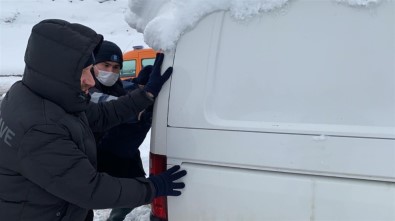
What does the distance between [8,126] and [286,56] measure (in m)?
1.24

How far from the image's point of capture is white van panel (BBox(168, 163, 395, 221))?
176 cm

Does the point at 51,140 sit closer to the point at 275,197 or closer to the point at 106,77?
the point at 275,197

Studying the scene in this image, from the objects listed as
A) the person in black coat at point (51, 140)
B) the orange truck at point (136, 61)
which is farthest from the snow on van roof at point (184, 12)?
the orange truck at point (136, 61)

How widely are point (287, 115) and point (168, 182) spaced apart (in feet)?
Result: 2.15

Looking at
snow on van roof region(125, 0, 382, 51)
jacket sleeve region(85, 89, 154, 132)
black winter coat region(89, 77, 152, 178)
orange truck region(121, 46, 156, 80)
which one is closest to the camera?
snow on van roof region(125, 0, 382, 51)

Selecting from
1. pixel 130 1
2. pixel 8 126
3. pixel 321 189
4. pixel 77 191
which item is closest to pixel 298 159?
pixel 321 189

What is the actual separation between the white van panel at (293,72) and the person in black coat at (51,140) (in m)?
0.48

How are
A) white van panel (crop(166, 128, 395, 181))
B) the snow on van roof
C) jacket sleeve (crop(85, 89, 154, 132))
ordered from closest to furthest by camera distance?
white van panel (crop(166, 128, 395, 181)), the snow on van roof, jacket sleeve (crop(85, 89, 154, 132))

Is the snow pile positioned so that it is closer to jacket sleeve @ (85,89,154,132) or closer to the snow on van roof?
the snow on van roof

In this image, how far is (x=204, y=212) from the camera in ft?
6.98

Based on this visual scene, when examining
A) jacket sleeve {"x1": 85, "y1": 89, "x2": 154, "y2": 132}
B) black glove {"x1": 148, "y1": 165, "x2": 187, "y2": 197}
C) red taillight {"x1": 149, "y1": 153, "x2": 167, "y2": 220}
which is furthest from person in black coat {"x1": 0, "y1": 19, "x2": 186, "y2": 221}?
jacket sleeve {"x1": 85, "y1": 89, "x2": 154, "y2": 132}

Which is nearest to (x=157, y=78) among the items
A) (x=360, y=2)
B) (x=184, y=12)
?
(x=184, y=12)

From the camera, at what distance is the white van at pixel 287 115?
1.77m

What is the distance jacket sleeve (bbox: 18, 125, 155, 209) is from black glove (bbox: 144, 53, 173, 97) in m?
0.55
